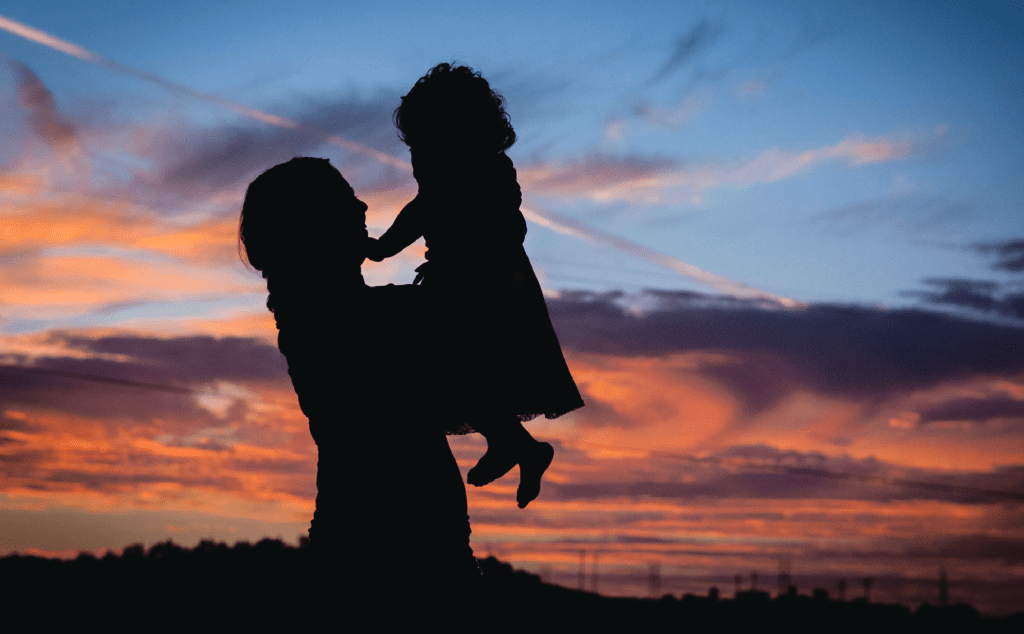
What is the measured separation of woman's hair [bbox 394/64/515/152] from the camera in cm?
444

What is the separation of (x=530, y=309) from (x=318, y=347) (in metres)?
1.17

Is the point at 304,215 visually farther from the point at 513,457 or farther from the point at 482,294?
the point at 513,457

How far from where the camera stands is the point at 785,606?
115 feet

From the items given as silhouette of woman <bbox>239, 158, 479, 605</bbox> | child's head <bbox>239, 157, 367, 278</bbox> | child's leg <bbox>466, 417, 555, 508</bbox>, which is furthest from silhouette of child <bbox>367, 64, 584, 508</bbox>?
child's head <bbox>239, 157, 367, 278</bbox>

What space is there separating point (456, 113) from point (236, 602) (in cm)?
2464

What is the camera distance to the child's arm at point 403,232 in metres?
4.40

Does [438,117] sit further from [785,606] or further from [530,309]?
[785,606]

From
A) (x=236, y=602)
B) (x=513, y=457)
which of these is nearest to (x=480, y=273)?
(x=513, y=457)

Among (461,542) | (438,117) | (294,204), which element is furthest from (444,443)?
(438,117)

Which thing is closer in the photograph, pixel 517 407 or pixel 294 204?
pixel 294 204

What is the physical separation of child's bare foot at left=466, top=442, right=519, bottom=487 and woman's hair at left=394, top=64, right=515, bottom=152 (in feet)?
5.10

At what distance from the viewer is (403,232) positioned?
4.50m

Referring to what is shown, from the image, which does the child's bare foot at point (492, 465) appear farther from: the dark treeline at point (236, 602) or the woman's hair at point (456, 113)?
the dark treeline at point (236, 602)

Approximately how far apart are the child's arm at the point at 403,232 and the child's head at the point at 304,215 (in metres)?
1.64
